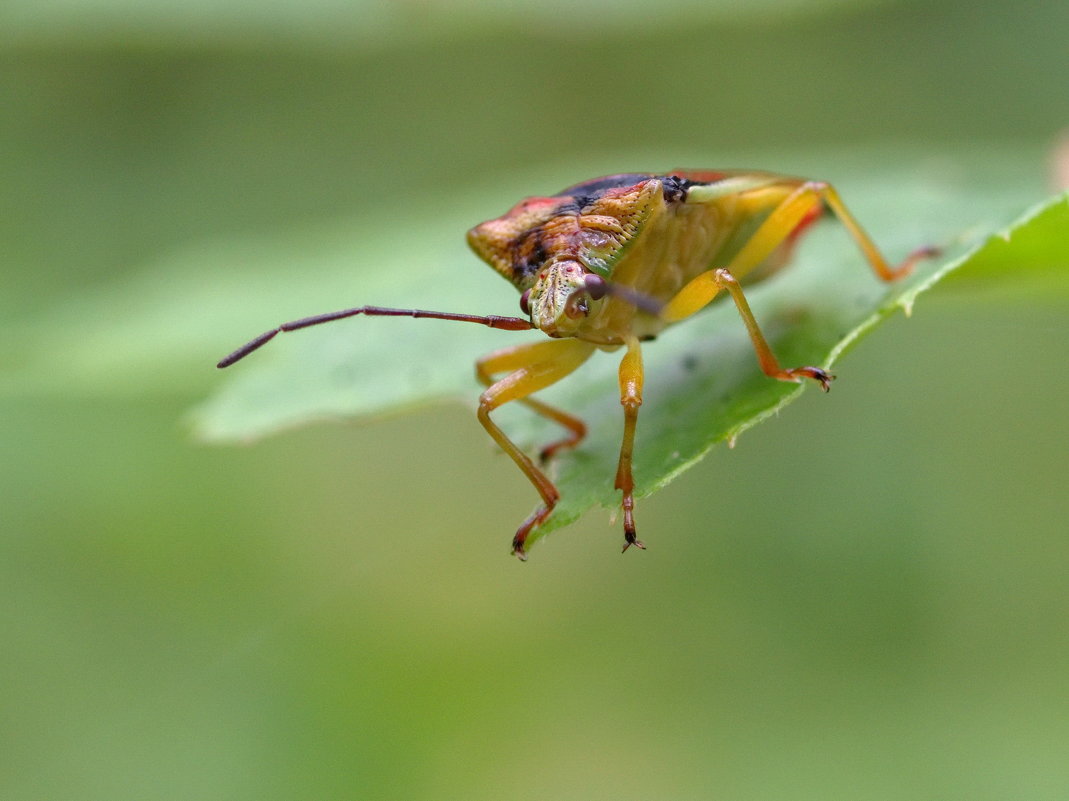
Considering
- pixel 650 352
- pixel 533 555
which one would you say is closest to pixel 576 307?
pixel 650 352

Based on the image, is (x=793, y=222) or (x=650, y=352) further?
(x=650, y=352)

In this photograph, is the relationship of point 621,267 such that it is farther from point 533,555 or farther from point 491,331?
point 533,555

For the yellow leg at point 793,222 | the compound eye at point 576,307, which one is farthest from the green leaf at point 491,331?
the compound eye at point 576,307

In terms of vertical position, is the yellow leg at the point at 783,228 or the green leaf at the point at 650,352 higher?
the yellow leg at the point at 783,228

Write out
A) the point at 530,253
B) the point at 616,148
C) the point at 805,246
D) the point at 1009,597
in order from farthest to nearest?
the point at 616,148
the point at 1009,597
the point at 805,246
the point at 530,253

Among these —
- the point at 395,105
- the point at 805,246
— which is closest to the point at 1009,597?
the point at 805,246

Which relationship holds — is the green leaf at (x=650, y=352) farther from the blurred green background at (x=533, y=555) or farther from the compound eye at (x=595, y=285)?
the compound eye at (x=595, y=285)

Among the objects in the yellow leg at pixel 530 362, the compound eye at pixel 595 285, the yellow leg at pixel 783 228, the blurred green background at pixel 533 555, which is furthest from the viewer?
the blurred green background at pixel 533 555

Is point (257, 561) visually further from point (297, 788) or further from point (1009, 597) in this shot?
point (1009, 597)
